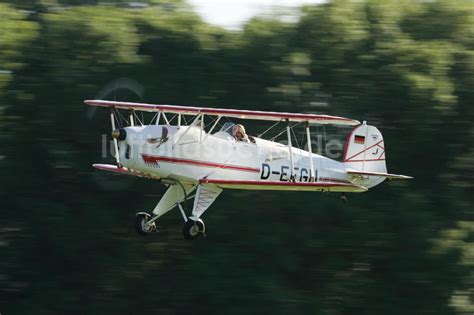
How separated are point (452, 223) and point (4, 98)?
10516mm

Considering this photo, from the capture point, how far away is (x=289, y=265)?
22.3 m

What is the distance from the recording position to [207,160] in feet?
53.2

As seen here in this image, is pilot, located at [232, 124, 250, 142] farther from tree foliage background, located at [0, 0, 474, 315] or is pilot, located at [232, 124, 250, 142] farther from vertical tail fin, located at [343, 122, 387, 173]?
tree foliage background, located at [0, 0, 474, 315]

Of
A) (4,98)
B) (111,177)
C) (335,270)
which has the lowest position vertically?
(335,270)

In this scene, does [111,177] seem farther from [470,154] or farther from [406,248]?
[470,154]

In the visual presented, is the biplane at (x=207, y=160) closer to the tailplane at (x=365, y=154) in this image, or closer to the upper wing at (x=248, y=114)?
the upper wing at (x=248, y=114)

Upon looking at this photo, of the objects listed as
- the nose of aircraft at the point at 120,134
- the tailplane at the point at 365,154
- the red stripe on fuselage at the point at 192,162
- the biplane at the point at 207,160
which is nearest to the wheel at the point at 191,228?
the biplane at the point at 207,160

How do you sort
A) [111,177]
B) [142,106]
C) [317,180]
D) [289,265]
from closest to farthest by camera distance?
[142,106], [317,180], [289,265], [111,177]

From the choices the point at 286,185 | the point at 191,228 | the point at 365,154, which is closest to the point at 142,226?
the point at 191,228

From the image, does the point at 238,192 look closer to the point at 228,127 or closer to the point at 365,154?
Result: the point at 365,154

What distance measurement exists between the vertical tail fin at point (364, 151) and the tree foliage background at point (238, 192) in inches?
176

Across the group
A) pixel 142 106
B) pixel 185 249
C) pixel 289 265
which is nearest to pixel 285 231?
pixel 289 265

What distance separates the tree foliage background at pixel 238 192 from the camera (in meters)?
22.5

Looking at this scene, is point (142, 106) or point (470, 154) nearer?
point (142, 106)
